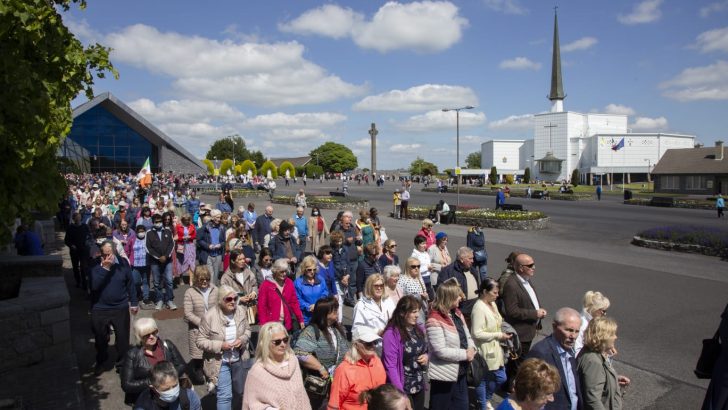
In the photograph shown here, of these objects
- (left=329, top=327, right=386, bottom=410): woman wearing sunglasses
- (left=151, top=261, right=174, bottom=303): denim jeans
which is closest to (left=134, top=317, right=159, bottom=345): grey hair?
(left=329, top=327, right=386, bottom=410): woman wearing sunglasses

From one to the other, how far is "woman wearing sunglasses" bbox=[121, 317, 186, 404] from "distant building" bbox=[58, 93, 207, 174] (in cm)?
5136

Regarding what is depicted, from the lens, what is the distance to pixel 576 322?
414 centimetres

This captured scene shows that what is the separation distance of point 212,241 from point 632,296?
911 centimetres

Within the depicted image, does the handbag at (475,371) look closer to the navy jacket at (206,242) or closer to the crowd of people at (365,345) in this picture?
the crowd of people at (365,345)

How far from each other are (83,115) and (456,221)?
44.7 m

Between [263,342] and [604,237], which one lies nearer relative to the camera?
[263,342]

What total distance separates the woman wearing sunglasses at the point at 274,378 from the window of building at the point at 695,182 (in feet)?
215

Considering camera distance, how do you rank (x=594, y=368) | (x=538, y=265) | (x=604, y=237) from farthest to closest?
1. (x=604, y=237)
2. (x=538, y=265)
3. (x=594, y=368)

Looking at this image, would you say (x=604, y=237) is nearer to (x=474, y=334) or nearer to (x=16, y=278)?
(x=474, y=334)

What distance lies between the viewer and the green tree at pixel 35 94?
13.6 ft

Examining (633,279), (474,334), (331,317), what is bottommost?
(633,279)

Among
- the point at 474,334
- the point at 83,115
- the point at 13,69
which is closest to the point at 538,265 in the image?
the point at 474,334

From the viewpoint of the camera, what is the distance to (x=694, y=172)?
56.8 m

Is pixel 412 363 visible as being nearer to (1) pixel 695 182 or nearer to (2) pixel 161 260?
(2) pixel 161 260
